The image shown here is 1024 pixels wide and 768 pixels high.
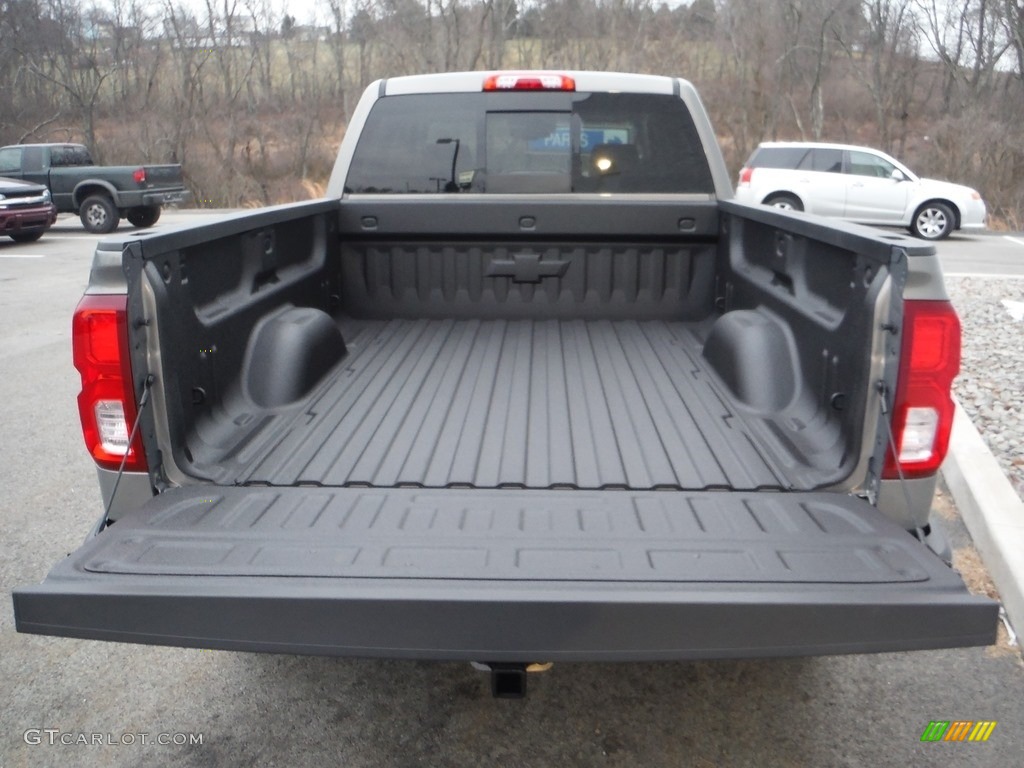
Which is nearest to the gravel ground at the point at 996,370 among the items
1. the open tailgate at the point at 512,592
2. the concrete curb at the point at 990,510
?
the concrete curb at the point at 990,510

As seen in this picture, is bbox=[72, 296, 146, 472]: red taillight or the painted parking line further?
the painted parking line

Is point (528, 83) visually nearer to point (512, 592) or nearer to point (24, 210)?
point (512, 592)

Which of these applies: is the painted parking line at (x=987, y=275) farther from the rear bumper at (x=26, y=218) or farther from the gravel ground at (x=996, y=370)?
the rear bumper at (x=26, y=218)

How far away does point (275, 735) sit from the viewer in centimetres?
291

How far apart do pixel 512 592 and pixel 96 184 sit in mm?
19428

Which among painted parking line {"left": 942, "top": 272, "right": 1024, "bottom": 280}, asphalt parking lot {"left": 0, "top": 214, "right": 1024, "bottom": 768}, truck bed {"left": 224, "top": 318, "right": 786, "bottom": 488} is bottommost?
painted parking line {"left": 942, "top": 272, "right": 1024, "bottom": 280}

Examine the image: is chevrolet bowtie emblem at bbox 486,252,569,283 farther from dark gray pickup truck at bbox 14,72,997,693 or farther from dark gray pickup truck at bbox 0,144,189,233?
dark gray pickup truck at bbox 0,144,189,233

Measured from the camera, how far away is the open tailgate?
76.2 inches

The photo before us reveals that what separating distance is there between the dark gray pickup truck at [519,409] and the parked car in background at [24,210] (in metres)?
15.0

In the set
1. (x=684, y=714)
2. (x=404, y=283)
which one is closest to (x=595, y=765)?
(x=684, y=714)

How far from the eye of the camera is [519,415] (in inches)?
132

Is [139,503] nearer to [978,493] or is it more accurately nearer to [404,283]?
[404,283]

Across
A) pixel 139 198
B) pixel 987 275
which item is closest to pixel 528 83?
pixel 987 275

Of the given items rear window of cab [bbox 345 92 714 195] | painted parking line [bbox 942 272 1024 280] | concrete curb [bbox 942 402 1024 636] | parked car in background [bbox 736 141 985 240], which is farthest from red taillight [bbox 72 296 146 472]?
parked car in background [bbox 736 141 985 240]
